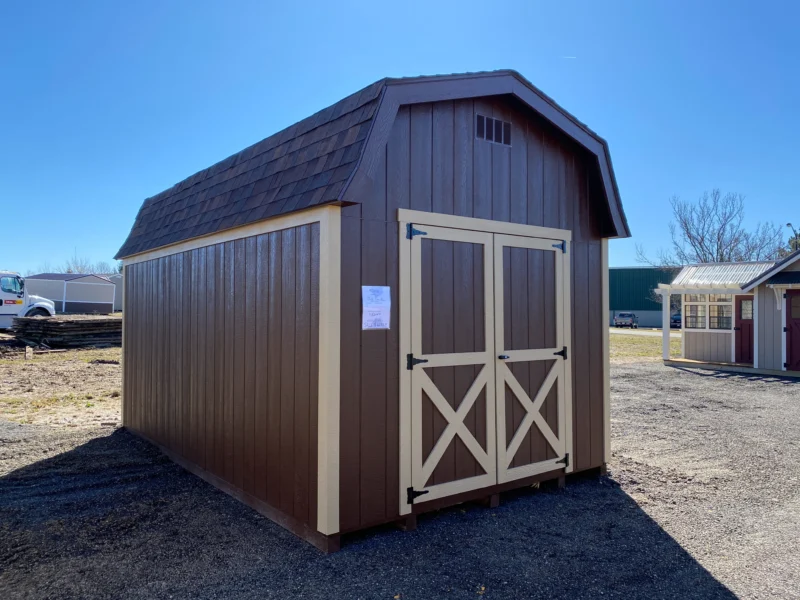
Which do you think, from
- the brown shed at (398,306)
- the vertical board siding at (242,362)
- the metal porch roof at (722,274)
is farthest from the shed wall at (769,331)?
the vertical board siding at (242,362)

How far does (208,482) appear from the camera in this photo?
517cm

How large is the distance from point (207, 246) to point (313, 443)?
2.40m

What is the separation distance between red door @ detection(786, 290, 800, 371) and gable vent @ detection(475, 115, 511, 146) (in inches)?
486

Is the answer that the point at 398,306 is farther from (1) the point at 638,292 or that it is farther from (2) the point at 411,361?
(1) the point at 638,292

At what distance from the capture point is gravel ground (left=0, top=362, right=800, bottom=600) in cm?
320

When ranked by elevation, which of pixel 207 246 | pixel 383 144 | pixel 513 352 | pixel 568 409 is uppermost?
pixel 383 144

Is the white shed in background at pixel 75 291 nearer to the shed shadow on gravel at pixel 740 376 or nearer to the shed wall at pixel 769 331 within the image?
the shed shadow on gravel at pixel 740 376

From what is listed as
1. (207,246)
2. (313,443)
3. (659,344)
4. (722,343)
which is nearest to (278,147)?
(207,246)

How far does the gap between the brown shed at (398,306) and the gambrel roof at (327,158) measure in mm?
20

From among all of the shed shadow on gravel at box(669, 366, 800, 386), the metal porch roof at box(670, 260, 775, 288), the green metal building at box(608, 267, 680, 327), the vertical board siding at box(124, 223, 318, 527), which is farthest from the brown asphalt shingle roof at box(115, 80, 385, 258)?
the green metal building at box(608, 267, 680, 327)

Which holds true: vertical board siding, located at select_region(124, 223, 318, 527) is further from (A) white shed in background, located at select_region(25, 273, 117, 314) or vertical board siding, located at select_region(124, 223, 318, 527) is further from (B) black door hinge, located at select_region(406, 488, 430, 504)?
(A) white shed in background, located at select_region(25, 273, 117, 314)

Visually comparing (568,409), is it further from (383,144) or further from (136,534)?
(136,534)

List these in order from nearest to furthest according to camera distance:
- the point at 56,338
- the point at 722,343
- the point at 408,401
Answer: the point at 408,401 → the point at 722,343 → the point at 56,338

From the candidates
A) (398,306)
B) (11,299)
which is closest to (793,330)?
(398,306)
